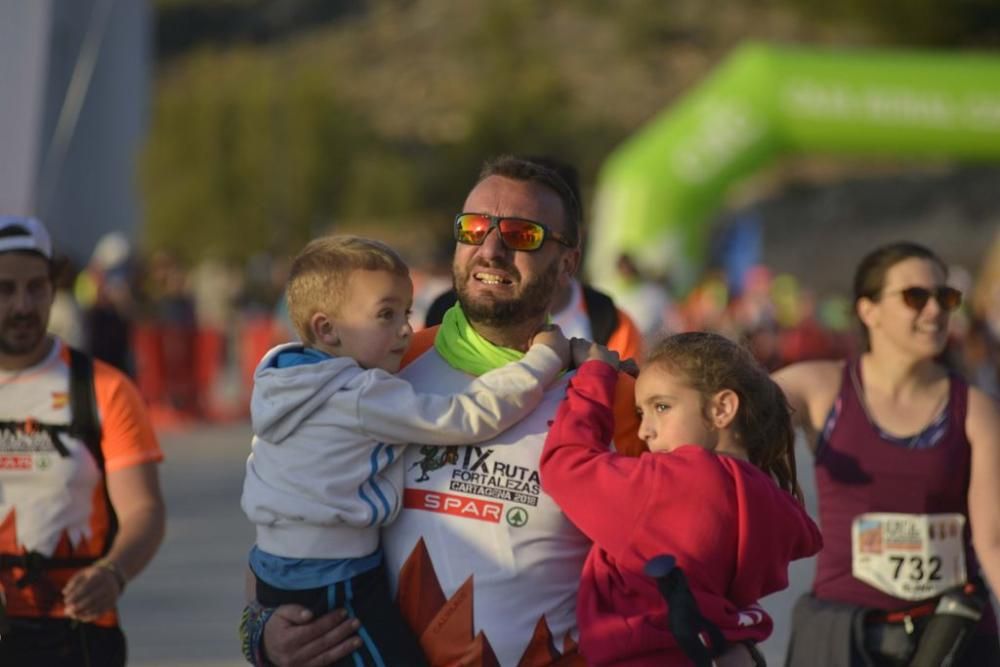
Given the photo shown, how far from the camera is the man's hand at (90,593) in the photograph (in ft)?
15.8

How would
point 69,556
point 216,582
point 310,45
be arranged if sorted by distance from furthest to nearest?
point 310,45, point 216,582, point 69,556

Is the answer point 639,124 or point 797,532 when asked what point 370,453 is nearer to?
point 797,532

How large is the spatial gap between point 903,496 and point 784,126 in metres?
22.6

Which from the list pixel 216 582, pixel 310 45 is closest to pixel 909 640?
pixel 216 582

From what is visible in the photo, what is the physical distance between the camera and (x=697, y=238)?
28.2 metres

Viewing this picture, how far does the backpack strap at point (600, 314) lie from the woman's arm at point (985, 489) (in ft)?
3.69

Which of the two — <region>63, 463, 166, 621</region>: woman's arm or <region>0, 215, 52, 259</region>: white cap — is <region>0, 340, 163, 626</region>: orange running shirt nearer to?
<region>63, 463, 166, 621</region>: woman's arm

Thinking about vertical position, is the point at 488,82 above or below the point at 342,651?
above

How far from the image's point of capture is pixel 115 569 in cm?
491

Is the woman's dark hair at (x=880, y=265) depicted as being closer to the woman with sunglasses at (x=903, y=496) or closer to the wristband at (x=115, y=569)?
the woman with sunglasses at (x=903, y=496)

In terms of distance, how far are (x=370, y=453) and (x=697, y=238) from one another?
979 inches

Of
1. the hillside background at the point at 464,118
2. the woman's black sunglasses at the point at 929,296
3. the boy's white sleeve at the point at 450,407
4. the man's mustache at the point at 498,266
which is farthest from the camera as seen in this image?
the hillside background at the point at 464,118

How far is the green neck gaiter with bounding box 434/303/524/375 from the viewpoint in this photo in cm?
380

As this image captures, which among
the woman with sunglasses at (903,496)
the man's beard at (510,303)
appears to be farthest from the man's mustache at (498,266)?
the woman with sunglasses at (903,496)
